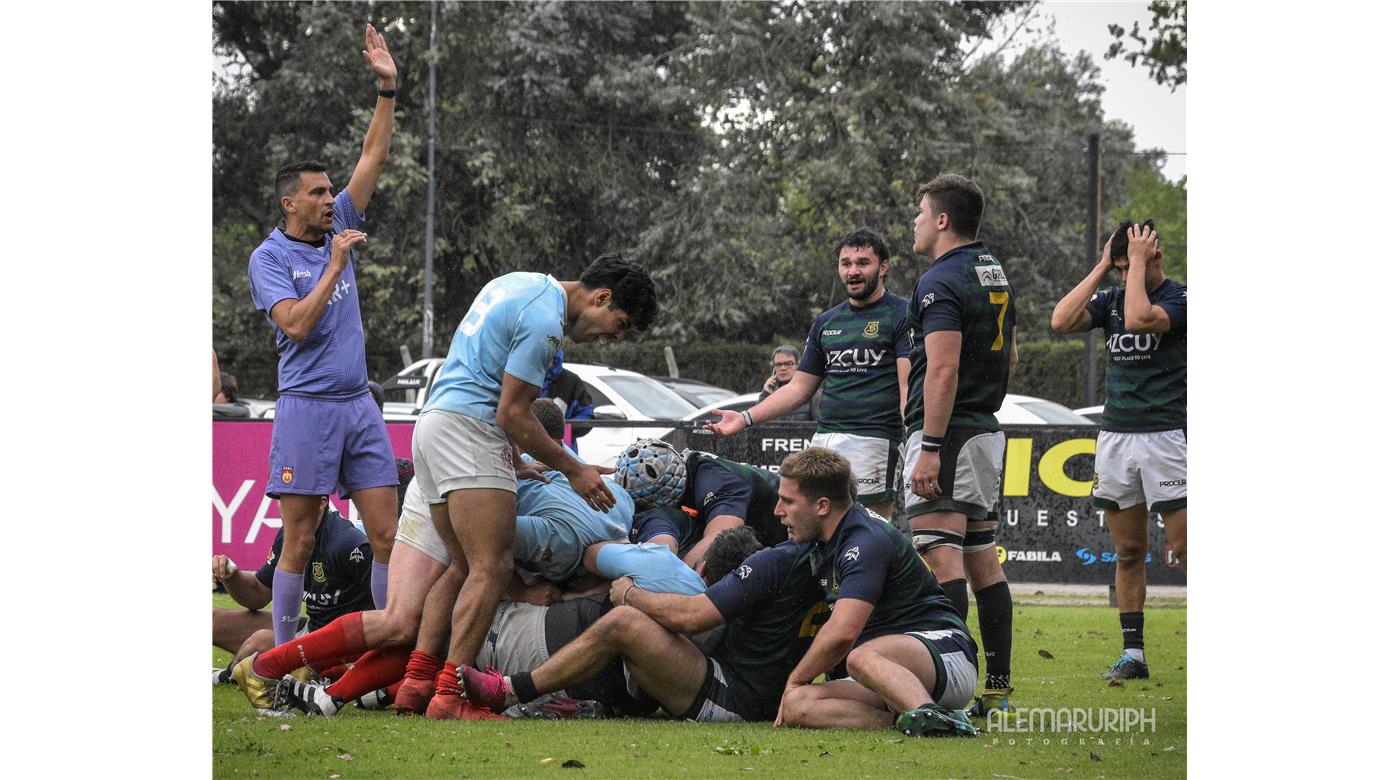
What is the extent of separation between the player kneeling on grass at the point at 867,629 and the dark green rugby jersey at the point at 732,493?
0.86 metres

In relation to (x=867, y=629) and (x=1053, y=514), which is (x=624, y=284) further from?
(x=1053, y=514)

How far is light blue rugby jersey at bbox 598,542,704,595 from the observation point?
500cm

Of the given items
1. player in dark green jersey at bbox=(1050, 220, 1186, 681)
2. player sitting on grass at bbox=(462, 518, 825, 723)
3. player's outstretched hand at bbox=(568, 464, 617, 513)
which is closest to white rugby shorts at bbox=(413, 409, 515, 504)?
player's outstretched hand at bbox=(568, 464, 617, 513)

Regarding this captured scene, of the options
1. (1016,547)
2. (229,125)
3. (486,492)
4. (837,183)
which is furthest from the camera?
(837,183)

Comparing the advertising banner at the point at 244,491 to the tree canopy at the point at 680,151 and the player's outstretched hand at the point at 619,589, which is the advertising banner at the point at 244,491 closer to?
the player's outstretched hand at the point at 619,589

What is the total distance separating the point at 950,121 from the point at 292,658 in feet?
64.4

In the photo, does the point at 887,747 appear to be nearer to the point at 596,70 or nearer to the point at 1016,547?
the point at 1016,547

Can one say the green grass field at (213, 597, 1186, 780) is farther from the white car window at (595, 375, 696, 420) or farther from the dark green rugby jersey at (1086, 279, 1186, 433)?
the white car window at (595, 375, 696, 420)

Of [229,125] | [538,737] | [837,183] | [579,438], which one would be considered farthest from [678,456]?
[837,183]

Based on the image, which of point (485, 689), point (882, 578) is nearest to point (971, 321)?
point (882, 578)

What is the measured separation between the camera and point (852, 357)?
263 inches

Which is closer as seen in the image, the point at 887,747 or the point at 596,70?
the point at 887,747

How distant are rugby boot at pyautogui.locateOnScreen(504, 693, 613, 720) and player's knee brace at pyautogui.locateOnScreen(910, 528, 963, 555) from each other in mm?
1373

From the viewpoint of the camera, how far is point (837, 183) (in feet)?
73.4
